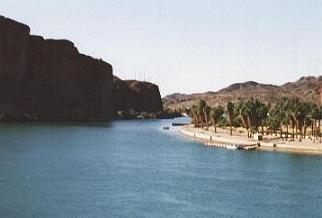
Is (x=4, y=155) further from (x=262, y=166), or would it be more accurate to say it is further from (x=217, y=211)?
(x=217, y=211)

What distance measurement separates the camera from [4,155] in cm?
13012

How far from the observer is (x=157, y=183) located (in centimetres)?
9488

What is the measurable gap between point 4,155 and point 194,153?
43199 millimetres

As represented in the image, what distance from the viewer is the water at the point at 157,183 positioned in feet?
245

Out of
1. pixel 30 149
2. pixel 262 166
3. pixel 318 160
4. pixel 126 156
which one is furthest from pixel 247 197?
pixel 30 149

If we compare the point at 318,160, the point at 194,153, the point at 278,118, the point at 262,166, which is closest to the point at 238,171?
the point at 262,166

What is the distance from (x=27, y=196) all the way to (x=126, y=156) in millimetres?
58402

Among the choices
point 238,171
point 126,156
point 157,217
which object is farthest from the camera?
point 126,156

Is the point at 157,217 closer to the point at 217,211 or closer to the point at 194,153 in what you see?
the point at 217,211

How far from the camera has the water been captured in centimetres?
7462

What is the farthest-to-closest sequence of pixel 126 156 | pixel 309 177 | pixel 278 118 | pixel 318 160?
pixel 278 118 < pixel 126 156 < pixel 318 160 < pixel 309 177

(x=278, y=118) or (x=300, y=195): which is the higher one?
(x=278, y=118)

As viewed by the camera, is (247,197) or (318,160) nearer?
(247,197)

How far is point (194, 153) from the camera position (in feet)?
472
